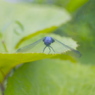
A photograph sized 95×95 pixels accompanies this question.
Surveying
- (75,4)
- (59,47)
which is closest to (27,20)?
(75,4)

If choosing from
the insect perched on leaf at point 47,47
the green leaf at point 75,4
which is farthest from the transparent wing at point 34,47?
the green leaf at point 75,4

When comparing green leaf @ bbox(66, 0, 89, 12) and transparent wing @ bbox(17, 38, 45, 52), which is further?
green leaf @ bbox(66, 0, 89, 12)

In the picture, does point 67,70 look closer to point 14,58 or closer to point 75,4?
point 14,58

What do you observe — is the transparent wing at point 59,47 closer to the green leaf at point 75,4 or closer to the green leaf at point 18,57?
the green leaf at point 18,57

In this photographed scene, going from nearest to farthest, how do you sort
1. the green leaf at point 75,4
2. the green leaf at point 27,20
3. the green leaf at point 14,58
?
the green leaf at point 14,58, the green leaf at point 27,20, the green leaf at point 75,4

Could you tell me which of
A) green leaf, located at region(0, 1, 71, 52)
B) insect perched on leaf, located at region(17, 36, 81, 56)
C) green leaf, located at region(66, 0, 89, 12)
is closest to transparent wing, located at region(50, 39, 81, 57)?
insect perched on leaf, located at region(17, 36, 81, 56)

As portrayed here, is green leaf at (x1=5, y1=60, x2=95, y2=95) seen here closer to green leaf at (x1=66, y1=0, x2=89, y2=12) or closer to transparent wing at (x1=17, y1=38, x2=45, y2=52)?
transparent wing at (x1=17, y1=38, x2=45, y2=52)

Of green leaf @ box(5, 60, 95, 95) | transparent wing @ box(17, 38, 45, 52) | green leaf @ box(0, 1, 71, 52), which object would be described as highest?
green leaf @ box(0, 1, 71, 52)

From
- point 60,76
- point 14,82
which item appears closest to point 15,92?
point 14,82

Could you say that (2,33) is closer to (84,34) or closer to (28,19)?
(28,19)
